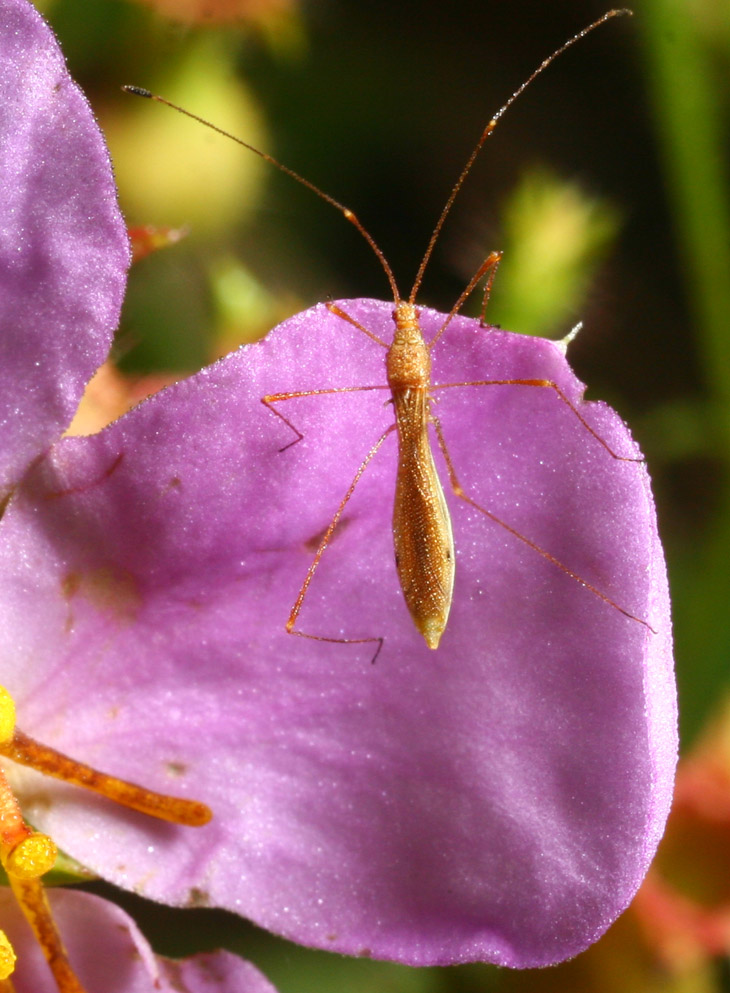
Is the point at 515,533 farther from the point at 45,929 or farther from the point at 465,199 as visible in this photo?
the point at 465,199

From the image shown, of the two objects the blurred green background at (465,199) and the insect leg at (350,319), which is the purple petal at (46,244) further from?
the blurred green background at (465,199)

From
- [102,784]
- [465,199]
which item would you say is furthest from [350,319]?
[465,199]

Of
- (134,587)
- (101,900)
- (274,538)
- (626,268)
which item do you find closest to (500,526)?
(274,538)

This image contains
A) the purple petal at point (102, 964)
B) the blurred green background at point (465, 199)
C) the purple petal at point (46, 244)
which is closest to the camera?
the purple petal at point (46, 244)

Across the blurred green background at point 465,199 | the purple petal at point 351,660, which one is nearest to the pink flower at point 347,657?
the purple petal at point 351,660

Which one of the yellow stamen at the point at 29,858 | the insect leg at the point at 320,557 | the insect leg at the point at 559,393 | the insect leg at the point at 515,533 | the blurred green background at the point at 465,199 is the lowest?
the blurred green background at the point at 465,199

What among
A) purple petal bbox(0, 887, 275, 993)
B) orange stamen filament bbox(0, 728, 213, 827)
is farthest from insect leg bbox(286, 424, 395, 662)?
purple petal bbox(0, 887, 275, 993)

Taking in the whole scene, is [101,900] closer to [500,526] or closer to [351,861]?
[351,861]
